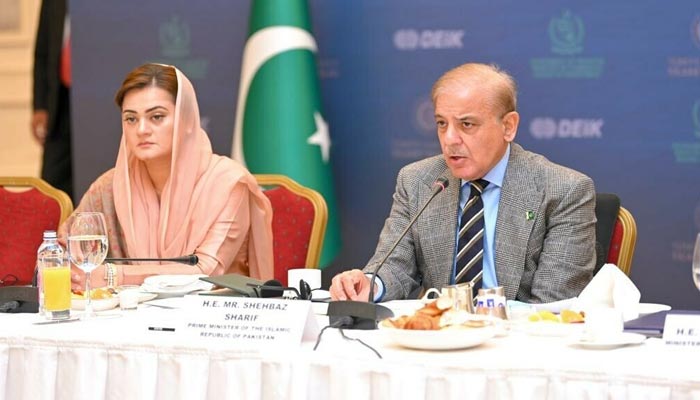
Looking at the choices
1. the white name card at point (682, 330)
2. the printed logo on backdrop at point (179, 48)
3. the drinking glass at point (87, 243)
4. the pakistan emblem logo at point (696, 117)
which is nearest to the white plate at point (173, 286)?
the drinking glass at point (87, 243)

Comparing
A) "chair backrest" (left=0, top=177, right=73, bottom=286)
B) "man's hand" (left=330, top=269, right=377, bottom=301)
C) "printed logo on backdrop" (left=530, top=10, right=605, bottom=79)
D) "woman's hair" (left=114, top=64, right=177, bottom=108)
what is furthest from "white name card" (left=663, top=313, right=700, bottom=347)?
"printed logo on backdrop" (left=530, top=10, right=605, bottom=79)

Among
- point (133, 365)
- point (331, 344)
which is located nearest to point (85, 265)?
point (133, 365)

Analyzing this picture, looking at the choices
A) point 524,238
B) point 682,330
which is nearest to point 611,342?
point 682,330

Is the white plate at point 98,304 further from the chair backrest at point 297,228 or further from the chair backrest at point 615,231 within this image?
the chair backrest at point 615,231

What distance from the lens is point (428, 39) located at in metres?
5.03

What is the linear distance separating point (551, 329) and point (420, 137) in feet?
9.63

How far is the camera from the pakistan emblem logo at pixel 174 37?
5.51m

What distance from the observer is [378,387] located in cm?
203

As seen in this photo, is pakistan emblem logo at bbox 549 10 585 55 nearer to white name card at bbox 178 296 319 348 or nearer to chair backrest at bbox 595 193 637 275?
chair backrest at bbox 595 193 637 275

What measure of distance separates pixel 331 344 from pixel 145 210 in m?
1.64

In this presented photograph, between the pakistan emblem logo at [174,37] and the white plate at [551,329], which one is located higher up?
the pakistan emblem logo at [174,37]

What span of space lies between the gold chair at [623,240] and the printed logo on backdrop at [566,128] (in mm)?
1556

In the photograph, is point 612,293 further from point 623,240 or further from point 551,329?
point 623,240

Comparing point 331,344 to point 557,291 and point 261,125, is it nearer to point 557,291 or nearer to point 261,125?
point 557,291
